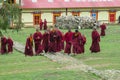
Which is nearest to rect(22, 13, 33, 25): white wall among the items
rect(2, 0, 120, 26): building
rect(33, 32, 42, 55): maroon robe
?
rect(2, 0, 120, 26): building

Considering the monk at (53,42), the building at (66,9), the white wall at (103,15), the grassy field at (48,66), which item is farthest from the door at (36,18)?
the monk at (53,42)

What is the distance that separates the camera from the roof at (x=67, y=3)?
188 ft

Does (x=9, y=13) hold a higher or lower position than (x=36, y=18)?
higher

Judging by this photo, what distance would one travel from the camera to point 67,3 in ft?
192

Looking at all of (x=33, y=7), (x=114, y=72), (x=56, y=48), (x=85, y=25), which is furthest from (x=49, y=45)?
(x=33, y=7)

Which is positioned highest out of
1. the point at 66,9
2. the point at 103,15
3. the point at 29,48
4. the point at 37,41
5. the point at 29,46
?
the point at 66,9

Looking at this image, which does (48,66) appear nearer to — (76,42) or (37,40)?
(76,42)

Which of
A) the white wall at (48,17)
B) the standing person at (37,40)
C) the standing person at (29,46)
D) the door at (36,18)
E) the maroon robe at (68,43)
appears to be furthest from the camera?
the white wall at (48,17)

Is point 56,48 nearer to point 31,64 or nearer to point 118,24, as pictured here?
point 31,64

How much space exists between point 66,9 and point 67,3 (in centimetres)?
90

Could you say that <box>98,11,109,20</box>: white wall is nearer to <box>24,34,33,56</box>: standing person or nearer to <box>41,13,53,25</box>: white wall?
<box>41,13,53,25</box>: white wall

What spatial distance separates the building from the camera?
188 feet

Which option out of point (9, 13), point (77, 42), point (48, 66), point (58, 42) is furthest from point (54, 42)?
point (9, 13)

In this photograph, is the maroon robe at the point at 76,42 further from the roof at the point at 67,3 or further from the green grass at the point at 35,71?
the roof at the point at 67,3
